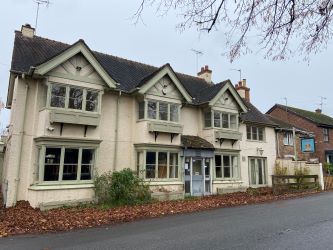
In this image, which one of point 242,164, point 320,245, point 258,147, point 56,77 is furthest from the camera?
point 258,147

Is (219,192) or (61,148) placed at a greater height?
(61,148)

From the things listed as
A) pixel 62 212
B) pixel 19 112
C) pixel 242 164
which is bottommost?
pixel 62 212

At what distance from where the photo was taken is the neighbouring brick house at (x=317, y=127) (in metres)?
37.3

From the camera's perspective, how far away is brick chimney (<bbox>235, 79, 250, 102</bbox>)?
29.5m

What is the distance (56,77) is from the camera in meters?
15.5

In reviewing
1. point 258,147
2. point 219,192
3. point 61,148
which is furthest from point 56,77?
point 258,147

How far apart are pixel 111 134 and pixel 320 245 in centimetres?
1271

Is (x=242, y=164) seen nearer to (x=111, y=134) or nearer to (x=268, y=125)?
(x=268, y=125)

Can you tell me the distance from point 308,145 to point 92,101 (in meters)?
20.4

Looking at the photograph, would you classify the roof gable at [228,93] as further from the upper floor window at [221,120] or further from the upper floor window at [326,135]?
the upper floor window at [326,135]

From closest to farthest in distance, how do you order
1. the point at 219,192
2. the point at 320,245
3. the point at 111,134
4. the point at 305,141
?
the point at 320,245 → the point at 111,134 → the point at 219,192 → the point at 305,141

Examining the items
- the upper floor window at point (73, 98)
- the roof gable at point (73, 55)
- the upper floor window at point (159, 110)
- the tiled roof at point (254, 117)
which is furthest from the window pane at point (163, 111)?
the tiled roof at point (254, 117)

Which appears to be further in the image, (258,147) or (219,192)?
(258,147)

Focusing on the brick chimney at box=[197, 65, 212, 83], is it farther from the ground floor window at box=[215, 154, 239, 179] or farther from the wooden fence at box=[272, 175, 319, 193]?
the wooden fence at box=[272, 175, 319, 193]
